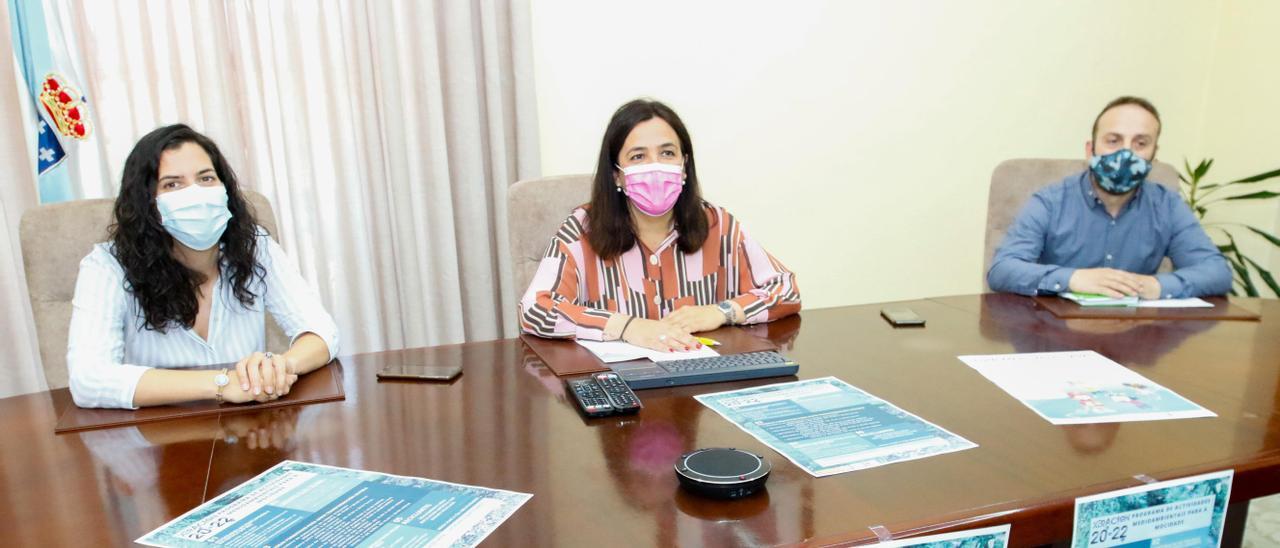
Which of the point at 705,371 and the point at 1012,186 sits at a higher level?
the point at 1012,186

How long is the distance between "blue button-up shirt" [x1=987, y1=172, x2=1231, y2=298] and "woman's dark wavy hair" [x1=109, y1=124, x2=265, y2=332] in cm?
184

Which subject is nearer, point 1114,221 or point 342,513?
point 342,513

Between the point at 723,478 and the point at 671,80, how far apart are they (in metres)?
2.04

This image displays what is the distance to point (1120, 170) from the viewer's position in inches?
77.7

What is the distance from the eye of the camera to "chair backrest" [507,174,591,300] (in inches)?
71.8

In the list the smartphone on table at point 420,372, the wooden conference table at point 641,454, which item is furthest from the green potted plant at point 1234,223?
the smartphone on table at point 420,372

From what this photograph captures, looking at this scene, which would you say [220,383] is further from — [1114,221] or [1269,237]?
[1269,237]

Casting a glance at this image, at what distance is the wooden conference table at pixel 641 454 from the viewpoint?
80cm

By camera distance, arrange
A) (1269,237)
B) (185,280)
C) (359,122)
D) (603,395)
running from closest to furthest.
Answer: (603,395), (185,280), (359,122), (1269,237)

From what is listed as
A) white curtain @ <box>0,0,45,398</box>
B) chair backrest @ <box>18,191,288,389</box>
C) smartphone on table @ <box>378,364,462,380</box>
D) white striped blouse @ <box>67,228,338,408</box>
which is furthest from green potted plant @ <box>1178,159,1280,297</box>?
white curtain @ <box>0,0,45,398</box>

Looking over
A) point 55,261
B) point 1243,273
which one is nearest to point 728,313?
point 55,261

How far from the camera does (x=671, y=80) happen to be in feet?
8.75

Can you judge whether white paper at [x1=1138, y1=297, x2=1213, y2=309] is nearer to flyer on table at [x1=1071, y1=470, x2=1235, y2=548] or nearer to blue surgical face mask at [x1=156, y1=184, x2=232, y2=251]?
flyer on table at [x1=1071, y1=470, x2=1235, y2=548]

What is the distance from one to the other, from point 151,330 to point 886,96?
2537 millimetres
